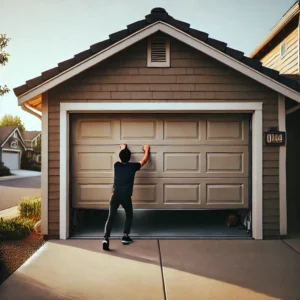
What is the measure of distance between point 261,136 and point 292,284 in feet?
A: 9.42

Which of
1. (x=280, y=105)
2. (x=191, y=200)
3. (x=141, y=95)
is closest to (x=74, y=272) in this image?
(x=191, y=200)

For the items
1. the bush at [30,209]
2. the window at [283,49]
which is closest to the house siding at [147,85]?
the bush at [30,209]

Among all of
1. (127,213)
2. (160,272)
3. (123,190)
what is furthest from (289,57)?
(160,272)

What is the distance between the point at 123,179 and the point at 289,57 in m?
8.24

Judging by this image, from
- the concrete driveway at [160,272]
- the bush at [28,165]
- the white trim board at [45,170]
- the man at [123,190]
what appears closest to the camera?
the concrete driveway at [160,272]

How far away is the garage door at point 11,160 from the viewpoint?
3528cm

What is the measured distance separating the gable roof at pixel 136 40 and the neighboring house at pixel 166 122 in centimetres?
2

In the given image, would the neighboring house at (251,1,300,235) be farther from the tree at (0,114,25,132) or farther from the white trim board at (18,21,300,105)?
the tree at (0,114,25,132)

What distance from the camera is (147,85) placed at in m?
5.92

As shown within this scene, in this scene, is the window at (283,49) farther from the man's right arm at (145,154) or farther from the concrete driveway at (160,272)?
the concrete driveway at (160,272)

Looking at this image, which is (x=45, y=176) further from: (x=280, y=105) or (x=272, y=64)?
(x=272, y=64)

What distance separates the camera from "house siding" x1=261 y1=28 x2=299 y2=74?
10117 mm

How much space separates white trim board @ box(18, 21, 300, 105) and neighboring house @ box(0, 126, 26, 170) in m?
32.0

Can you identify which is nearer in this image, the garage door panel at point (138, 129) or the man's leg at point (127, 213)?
the man's leg at point (127, 213)
